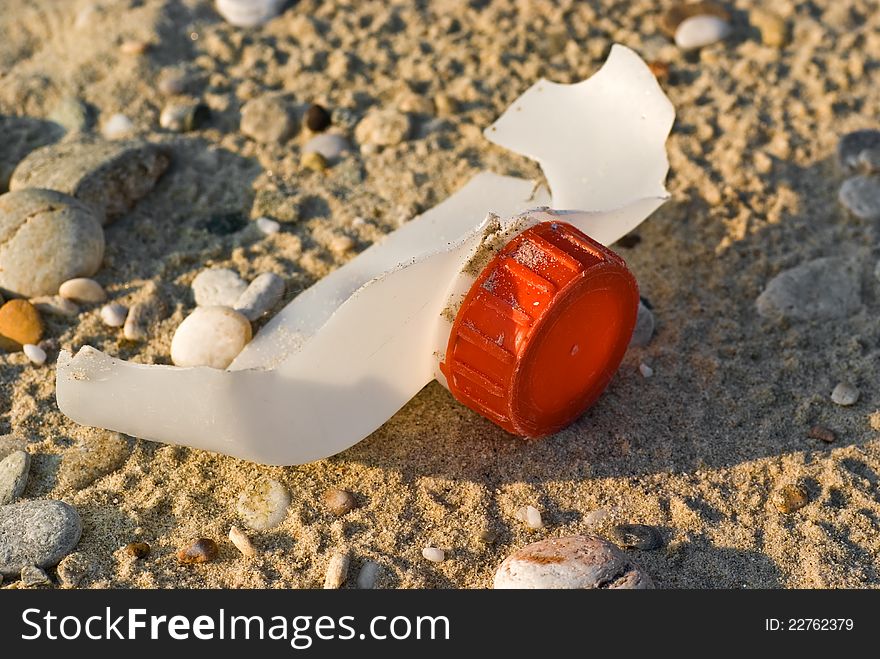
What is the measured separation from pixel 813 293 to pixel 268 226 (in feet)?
4.73

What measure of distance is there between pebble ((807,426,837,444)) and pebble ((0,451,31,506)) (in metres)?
1.71

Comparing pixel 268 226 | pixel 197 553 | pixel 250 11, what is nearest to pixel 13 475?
pixel 197 553

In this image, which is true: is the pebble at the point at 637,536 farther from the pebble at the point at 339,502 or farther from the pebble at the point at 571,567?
the pebble at the point at 339,502

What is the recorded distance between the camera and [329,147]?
3336 millimetres

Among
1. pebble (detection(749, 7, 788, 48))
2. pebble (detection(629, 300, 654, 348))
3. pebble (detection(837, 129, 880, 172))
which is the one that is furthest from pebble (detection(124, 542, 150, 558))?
pebble (detection(749, 7, 788, 48))

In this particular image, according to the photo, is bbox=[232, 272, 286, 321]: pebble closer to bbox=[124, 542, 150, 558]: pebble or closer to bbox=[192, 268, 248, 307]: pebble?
bbox=[192, 268, 248, 307]: pebble

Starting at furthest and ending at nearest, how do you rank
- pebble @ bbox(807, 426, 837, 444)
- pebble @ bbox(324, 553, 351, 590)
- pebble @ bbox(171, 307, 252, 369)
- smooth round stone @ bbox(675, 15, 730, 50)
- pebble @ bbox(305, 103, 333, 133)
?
smooth round stone @ bbox(675, 15, 730, 50), pebble @ bbox(305, 103, 333, 133), pebble @ bbox(171, 307, 252, 369), pebble @ bbox(807, 426, 837, 444), pebble @ bbox(324, 553, 351, 590)

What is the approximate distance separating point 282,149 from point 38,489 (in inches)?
53.4

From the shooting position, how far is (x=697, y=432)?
8.41 ft

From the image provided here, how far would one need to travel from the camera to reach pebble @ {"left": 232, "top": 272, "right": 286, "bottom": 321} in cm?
280

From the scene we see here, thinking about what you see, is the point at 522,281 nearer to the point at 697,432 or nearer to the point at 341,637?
the point at 697,432

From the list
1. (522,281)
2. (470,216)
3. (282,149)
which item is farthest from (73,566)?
(282,149)

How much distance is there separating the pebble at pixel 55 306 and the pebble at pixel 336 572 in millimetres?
1033

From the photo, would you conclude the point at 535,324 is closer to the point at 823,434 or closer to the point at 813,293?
the point at 823,434
